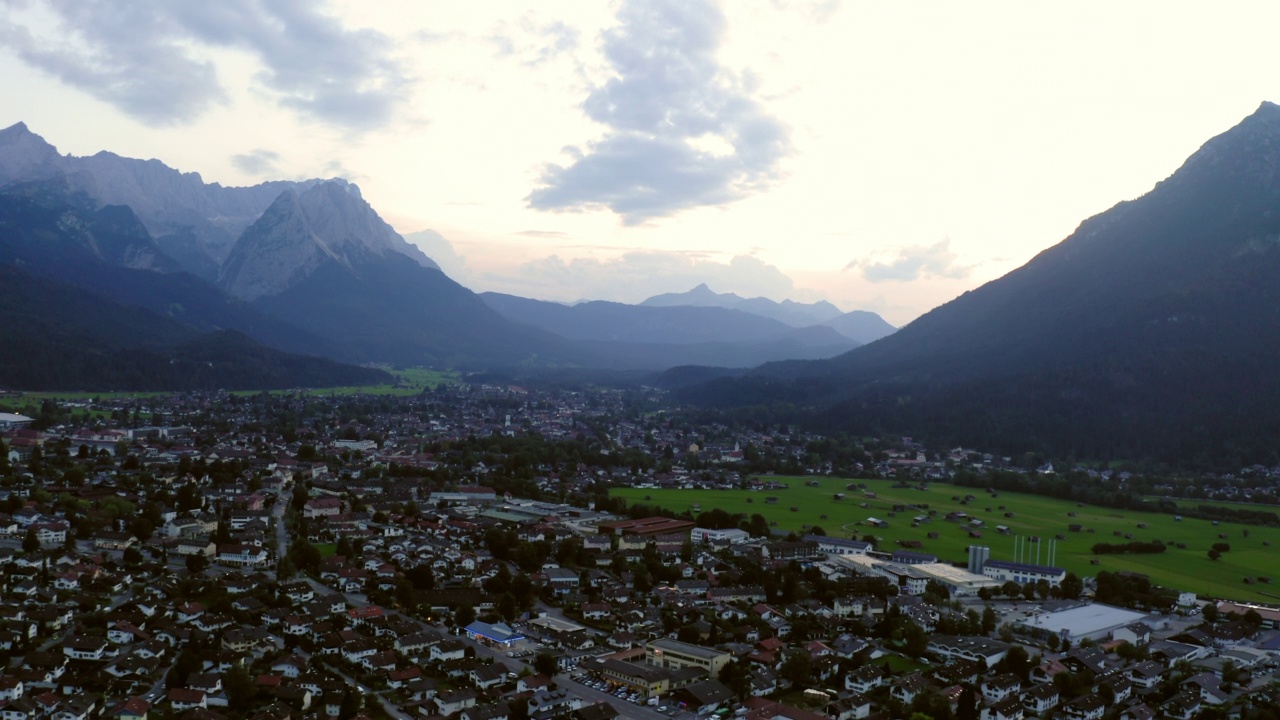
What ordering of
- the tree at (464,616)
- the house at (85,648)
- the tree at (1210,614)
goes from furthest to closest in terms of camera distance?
1. the tree at (1210,614)
2. the tree at (464,616)
3. the house at (85,648)

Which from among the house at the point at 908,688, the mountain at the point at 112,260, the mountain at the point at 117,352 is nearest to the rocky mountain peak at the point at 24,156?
the mountain at the point at 112,260

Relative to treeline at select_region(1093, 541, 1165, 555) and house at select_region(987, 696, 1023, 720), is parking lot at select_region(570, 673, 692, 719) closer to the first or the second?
house at select_region(987, 696, 1023, 720)

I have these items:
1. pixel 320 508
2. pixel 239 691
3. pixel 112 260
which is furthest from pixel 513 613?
pixel 112 260

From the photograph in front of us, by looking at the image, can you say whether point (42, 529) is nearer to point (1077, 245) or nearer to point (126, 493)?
point (126, 493)

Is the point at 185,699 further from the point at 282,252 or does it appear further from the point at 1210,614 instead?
Result: the point at 282,252

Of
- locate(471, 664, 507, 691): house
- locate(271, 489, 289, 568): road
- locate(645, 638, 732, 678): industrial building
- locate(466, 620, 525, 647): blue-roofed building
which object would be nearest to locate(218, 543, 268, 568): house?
locate(271, 489, 289, 568): road

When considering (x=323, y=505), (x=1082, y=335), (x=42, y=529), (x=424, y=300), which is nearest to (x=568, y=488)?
(x=323, y=505)

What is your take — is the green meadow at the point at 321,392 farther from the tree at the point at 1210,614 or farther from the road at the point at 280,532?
the tree at the point at 1210,614
